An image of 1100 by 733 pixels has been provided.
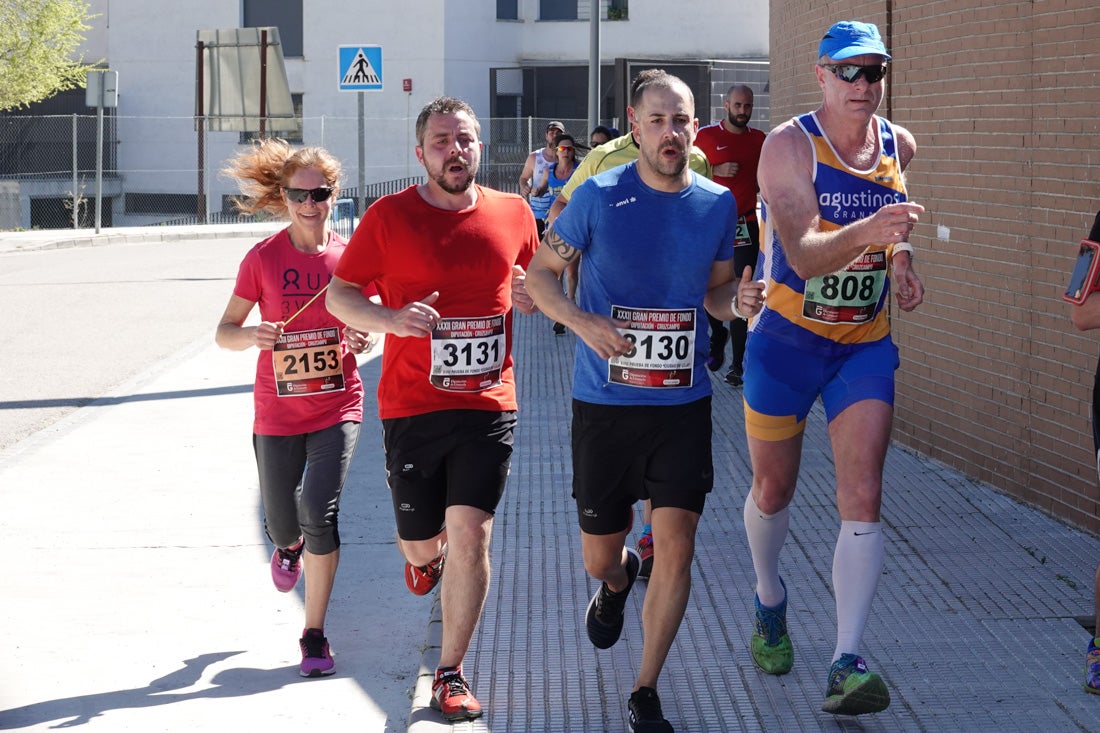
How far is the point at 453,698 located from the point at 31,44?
119ft

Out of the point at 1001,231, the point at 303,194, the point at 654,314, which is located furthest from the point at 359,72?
the point at 654,314

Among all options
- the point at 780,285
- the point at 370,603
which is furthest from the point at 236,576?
the point at 780,285

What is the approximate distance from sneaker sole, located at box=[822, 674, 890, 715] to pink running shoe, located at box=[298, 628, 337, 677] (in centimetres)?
188

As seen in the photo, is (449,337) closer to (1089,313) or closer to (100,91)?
(1089,313)

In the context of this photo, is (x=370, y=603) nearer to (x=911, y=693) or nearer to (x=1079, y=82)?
(x=911, y=693)

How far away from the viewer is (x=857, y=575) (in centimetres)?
493

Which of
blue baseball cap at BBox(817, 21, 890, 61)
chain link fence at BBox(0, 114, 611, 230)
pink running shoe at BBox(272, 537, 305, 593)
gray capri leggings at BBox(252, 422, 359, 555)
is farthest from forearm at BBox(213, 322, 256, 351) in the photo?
chain link fence at BBox(0, 114, 611, 230)

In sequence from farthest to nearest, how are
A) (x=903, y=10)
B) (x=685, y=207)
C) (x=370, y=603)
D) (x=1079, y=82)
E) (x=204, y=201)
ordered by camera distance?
(x=204, y=201), (x=903, y=10), (x=1079, y=82), (x=370, y=603), (x=685, y=207)

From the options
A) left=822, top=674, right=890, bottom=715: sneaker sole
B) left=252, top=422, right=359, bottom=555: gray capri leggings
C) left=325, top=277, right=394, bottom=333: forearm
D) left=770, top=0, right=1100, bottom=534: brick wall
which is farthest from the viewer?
left=770, top=0, right=1100, bottom=534: brick wall

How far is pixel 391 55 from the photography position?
44.8 meters

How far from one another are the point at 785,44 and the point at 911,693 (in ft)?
28.2

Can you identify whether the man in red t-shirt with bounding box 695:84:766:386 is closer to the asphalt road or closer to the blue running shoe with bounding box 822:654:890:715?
the asphalt road

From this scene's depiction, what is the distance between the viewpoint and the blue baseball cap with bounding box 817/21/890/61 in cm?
494

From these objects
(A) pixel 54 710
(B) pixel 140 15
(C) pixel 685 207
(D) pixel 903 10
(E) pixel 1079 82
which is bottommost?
(A) pixel 54 710
